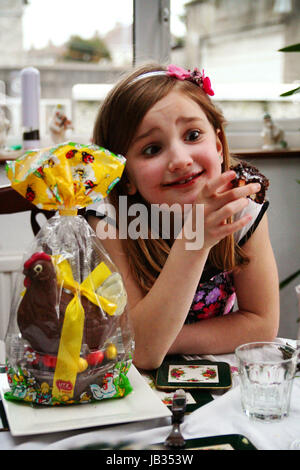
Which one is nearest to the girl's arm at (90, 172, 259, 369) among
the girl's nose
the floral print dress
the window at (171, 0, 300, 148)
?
the girl's nose

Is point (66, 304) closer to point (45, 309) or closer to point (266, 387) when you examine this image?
point (45, 309)

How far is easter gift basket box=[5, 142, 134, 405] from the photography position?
63 cm

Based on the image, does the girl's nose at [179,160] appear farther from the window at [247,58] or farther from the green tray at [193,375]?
the window at [247,58]

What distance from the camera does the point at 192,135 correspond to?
100 centimetres

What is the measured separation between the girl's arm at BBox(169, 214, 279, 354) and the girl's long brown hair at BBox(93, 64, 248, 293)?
3cm

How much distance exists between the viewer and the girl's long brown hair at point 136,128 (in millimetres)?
1020

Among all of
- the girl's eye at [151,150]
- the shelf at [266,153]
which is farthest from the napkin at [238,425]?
the shelf at [266,153]

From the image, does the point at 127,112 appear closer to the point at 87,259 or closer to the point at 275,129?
the point at 87,259

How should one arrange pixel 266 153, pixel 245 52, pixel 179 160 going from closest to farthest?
pixel 179 160, pixel 266 153, pixel 245 52

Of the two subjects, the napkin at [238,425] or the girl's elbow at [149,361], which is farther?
the girl's elbow at [149,361]

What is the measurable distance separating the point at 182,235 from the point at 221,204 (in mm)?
93

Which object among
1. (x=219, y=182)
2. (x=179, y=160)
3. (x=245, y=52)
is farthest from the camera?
(x=245, y=52)

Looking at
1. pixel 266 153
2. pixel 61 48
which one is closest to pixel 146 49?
pixel 61 48

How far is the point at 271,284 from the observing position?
1.09 metres
